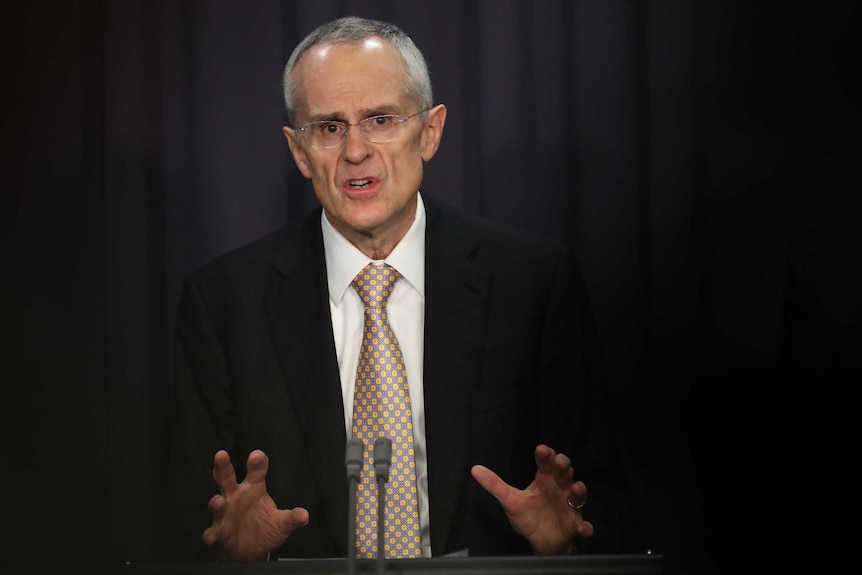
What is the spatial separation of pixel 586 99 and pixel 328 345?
882 mm

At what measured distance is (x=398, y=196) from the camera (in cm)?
241

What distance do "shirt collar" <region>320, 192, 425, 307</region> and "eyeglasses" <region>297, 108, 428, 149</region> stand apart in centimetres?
20

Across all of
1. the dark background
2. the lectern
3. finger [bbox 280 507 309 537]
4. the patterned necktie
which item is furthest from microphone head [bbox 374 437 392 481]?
the dark background

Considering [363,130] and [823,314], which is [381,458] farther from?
[823,314]

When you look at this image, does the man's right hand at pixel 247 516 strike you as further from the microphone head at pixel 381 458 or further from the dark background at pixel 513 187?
the dark background at pixel 513 187

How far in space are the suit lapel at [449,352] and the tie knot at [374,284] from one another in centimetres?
9

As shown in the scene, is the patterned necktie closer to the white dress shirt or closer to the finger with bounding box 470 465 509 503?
the white dress shirt

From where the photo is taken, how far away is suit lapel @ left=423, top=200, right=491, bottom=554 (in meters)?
2.36

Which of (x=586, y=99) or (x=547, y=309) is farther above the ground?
(x=586, y=99)

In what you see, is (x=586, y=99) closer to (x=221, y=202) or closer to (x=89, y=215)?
(x=221, y=202)

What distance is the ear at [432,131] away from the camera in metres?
2.46

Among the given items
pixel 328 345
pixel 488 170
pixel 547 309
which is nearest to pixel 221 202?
pixel 328 345

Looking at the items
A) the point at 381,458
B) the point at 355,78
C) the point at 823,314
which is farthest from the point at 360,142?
the point at 823,314

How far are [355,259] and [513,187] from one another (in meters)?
0.47
